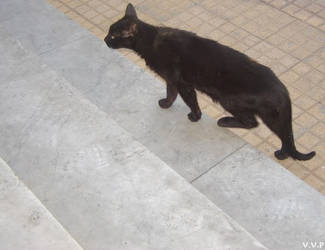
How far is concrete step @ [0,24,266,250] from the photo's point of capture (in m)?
2.77

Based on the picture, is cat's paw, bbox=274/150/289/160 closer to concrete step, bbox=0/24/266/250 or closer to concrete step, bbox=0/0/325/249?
concrete step, bbox=0/0/325/249

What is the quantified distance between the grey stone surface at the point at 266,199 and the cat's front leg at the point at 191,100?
0.56 metres

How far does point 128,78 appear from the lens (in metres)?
4.49

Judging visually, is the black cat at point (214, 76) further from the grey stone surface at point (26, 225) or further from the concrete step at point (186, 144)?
the grey stone surface at point (26, 225)

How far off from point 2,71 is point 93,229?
1926 mm

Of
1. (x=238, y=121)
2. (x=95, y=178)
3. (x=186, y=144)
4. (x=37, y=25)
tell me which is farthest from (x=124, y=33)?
(x=37, y=25)

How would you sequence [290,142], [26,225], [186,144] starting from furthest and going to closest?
1. [186,144]
2. [290,142]
3. [26,225]

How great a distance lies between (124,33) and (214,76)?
3.11 feet

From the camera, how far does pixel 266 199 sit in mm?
3299

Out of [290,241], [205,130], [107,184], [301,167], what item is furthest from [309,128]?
[107,184]

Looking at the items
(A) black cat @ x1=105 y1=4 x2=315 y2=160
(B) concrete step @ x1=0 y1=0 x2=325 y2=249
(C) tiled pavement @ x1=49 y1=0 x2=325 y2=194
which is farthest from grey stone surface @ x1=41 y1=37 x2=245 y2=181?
(C) tiled pavement @ x1=49 y1=0 x2=325 y2=194

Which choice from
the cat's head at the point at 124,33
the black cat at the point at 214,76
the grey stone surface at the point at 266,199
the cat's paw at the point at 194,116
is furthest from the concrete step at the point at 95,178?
the cat's paw at the point at 194,116

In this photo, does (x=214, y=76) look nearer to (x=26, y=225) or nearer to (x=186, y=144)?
(x=186, y=144)

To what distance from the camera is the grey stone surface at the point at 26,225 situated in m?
2.46
